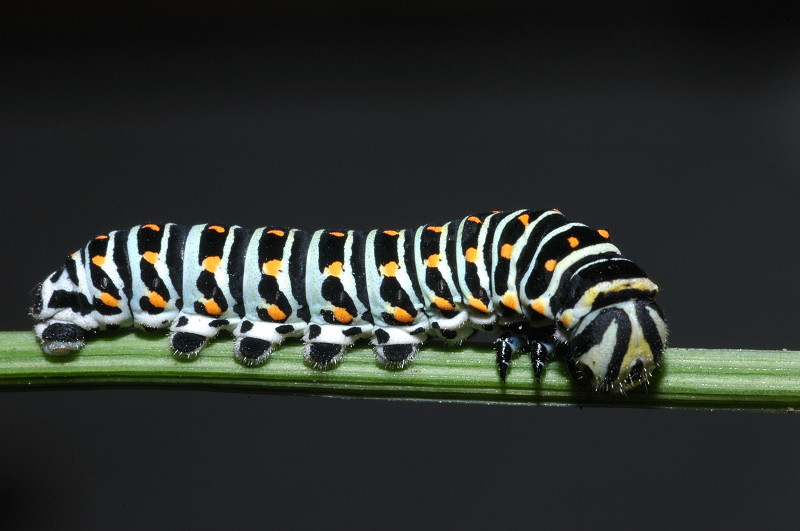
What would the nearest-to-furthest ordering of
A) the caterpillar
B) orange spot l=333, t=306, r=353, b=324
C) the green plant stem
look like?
the green plant stem, the caterpillar, orange spot l=333, t=306, r=353, b=324

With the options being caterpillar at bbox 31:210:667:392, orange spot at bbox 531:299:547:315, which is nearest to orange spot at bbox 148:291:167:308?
caterpillar at bbox 31:210:667:392

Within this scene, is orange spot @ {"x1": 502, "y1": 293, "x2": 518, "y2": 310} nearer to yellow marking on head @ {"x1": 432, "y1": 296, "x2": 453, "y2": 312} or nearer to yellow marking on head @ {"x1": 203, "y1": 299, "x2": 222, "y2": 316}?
yellow marking on head @ {"x1": 432, "y1": 296, "x2": 453, "y2": 312}

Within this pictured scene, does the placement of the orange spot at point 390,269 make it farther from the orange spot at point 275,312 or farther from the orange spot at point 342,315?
the orange spot at point 275,312

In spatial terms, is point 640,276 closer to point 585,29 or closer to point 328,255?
point 328,255

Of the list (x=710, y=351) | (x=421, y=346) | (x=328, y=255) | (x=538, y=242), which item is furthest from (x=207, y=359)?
(x=710, y=351)

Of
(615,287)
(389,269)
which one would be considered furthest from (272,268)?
(615,287)

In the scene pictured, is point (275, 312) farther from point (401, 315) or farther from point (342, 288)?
point (401, 315)
